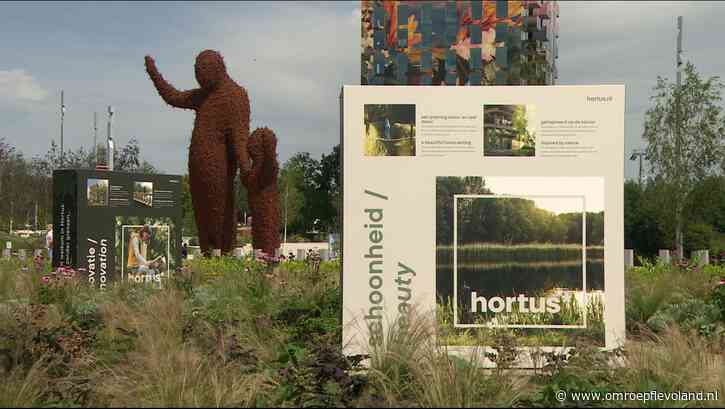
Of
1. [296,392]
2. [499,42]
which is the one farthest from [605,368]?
[499,42]

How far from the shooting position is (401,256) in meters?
6.54

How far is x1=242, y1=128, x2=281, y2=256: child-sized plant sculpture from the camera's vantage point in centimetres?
2019

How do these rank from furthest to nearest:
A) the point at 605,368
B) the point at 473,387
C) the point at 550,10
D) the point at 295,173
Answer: the point at 295,173 → the point at 550,10 → the point at 605,368 → the point at 473,387

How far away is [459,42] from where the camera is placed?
4331 cm

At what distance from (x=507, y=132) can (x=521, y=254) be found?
96 centimetres

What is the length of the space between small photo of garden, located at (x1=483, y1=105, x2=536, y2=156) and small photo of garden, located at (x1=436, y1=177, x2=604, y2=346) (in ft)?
0.82

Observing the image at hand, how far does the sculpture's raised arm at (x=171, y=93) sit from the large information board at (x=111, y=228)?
658 centimetres

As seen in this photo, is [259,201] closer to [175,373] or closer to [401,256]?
[401,256]

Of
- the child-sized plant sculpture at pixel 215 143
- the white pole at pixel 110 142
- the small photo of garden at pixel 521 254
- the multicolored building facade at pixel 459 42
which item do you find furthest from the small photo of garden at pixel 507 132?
the multicolored building facade at pixel 459 42

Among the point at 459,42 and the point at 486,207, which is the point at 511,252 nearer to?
the point at 486,207

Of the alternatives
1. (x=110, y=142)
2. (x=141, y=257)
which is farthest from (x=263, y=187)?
(x=110, y=142)

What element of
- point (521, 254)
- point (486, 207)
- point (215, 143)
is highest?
point (215, 143)

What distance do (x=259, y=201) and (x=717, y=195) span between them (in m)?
14.8

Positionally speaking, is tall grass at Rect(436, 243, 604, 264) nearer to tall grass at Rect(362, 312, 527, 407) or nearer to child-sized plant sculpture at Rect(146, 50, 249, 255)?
tall grass at Rect(362, 312, 527, 407)
